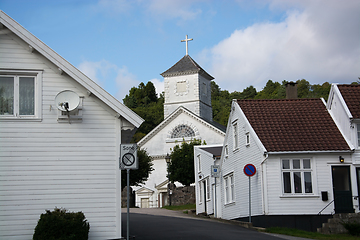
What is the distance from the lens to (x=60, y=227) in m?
13.4

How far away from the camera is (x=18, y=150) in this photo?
49.5 ft

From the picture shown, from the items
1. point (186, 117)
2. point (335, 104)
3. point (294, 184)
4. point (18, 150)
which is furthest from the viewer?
point (186, 117)

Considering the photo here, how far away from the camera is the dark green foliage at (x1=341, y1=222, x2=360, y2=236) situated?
2034 cm

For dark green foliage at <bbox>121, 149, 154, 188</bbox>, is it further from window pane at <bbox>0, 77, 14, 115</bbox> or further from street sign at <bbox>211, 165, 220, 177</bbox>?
window pane at <bbox>0, 77, 14, 115</bbox>

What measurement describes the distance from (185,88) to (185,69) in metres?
2.69

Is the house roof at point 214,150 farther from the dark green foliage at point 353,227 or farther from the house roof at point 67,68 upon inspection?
the house roof at point 67,68

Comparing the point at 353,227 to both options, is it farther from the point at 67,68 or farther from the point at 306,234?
the point at 67,68

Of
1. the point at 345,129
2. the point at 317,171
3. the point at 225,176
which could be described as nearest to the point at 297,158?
the point at 317,171

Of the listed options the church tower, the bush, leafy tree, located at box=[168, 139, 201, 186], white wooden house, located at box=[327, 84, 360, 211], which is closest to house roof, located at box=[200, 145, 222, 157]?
white wooden house, located at box=[327, 84, 360, 211]

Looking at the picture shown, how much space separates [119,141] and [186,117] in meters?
49.4

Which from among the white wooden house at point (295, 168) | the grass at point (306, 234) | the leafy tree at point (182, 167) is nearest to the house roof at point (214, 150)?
Answer: the white wooden house at point (295, 168)

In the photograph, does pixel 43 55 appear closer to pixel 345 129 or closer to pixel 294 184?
pixel 294 184

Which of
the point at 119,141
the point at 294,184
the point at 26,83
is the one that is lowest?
the point at 294,184

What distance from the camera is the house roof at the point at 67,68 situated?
15.2 meters
